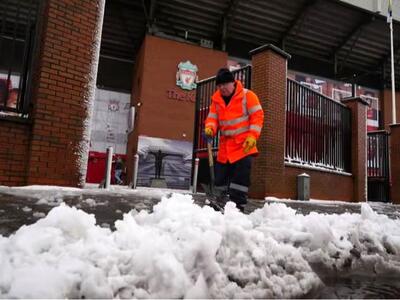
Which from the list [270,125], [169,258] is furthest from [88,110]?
[270,125]

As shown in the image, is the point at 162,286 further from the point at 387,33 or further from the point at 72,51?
the point at 387,33

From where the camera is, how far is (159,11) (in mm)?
15852

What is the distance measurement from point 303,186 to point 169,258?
7.61 meters

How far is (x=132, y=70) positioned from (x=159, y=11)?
13.5 ft

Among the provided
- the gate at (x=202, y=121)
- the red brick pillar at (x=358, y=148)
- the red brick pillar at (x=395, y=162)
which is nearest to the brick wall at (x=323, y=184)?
the red brick pillar at (x=358, y=148)

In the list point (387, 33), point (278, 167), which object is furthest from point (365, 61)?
point (278, 167)

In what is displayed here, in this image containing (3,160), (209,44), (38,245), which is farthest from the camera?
(209,44)

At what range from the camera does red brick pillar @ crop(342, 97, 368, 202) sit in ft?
38.3

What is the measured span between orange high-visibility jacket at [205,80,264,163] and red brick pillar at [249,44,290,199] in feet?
13.1

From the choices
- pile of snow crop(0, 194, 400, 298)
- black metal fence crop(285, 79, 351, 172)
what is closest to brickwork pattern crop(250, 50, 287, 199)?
black metal fence crop(285, 79, 351, 172)

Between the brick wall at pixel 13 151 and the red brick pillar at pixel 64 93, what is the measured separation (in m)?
0.12

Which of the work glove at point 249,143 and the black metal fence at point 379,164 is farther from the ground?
the black metal fence at point 379,164

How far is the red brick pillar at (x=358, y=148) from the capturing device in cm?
1166

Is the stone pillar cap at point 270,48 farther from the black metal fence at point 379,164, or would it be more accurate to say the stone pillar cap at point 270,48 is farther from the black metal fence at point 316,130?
the black metal fence at point 379,164
